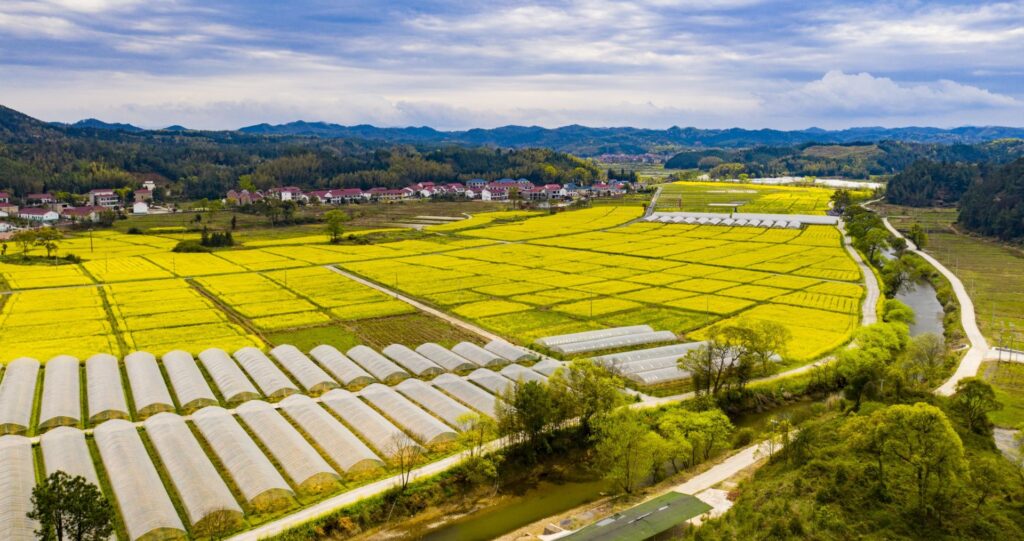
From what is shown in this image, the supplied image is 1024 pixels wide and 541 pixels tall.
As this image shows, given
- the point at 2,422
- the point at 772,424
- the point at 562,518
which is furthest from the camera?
the point at 772,424

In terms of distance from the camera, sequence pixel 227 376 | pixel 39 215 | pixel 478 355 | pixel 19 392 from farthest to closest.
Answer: pixel 39 215
pixel 478 355
pixel 227 376
pixel 19 392

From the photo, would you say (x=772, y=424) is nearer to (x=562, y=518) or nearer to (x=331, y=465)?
(x=562, y=518)

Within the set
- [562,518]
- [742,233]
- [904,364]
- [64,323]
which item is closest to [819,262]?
[742,233]

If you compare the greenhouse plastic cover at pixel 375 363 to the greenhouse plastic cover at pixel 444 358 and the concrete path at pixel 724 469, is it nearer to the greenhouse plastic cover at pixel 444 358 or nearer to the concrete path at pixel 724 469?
the greenhouse plastic cover at pixel 444 358

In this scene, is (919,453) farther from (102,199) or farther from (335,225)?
(102,199)

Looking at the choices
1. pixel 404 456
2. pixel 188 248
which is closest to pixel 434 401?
pixel 404 456

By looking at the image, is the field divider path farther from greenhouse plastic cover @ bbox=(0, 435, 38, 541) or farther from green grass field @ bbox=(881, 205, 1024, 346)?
green grass field @ bbox=(881, 205, 1024, 346)
